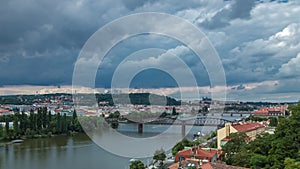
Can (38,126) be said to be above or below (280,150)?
below

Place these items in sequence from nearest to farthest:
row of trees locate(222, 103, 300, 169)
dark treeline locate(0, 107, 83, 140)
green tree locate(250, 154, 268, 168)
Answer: row of trees locate(222, 103, 300, 169) → green tree locate(250, 154, 268, 168) → dark treeline locate(0, 107, 83, 140)

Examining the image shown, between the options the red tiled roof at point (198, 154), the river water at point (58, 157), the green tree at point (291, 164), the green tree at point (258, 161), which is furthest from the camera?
the river water at point (58, 157)

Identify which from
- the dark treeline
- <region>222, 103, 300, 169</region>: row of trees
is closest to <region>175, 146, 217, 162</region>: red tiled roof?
<region>222, 103, 300, 169</region>: row of trees

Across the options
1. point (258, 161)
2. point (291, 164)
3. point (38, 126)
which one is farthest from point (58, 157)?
point (291, 164)

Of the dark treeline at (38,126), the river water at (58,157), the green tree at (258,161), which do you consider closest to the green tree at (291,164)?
the green tree at (258,161)

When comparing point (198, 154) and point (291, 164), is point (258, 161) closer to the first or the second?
point (291, 164)

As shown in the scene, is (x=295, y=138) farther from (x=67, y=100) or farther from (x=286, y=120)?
(x=67, y=100)

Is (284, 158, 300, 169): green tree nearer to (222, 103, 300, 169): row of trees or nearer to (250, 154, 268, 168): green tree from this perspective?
(222, 103, 300, 169): row of trees

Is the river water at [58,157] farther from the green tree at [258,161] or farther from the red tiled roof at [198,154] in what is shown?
the green tree at [258,161]

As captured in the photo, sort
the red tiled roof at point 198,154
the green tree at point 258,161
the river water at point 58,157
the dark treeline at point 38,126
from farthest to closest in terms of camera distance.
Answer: the dark treeline at point 38,126
the river water at point 58,157
the red tiled roof at point 198,154
the green tree at point 258,161

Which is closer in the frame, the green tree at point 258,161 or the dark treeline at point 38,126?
the green tree at point 258,161
